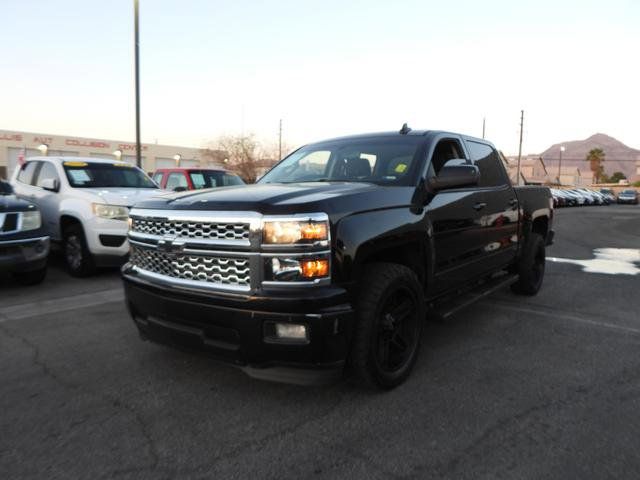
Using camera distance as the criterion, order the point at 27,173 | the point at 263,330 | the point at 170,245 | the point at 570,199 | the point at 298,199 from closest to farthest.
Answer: the point at 263,330 < the point at 298,199 < the point at 170,245 < the point at 27,173 < the point at 570,199

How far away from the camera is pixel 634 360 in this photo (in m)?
3.75

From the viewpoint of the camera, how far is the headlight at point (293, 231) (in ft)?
8.59

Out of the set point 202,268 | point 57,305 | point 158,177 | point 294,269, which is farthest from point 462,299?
point 158,177

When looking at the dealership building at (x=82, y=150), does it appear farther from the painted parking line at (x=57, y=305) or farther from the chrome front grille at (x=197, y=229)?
the chrome front grille at (x=197, y=229)

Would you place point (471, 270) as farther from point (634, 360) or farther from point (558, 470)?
point (558, 470)

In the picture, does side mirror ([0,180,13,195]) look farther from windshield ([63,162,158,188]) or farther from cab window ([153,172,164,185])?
cab window ([153,172,164,185])

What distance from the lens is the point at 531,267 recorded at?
5.71 meters

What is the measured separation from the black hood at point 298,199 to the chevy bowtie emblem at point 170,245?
0.20 m

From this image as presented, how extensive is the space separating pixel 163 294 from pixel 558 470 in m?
2.34

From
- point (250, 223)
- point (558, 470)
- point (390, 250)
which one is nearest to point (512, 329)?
point (390, 250)

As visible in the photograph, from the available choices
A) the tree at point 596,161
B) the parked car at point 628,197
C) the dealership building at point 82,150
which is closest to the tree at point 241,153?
the dealership building at point 82,150

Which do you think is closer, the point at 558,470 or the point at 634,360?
the point at 558,470

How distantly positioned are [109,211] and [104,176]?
4.58 ft

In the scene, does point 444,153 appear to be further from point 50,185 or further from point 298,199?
point 50,185
